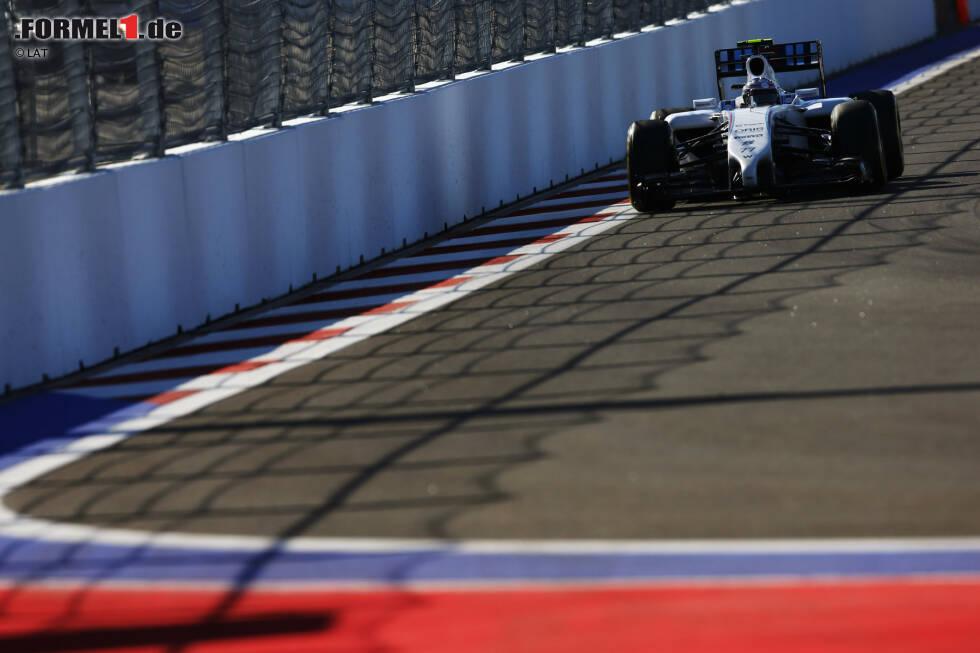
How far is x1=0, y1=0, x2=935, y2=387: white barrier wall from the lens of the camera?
32.8 feet

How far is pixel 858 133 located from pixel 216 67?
228 inches

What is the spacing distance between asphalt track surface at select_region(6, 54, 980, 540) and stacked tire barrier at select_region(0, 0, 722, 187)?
2.28 metres

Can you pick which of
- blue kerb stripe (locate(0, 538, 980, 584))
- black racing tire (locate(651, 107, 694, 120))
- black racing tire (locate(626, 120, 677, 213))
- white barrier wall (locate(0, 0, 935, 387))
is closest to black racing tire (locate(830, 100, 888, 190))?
black racing tire (locate(626, 120, 677, 213))

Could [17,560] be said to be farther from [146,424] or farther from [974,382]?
[974,382]

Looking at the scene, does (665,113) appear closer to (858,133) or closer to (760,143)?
(760,143)

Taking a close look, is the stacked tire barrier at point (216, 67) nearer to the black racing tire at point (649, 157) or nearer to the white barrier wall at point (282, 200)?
the white barrier wall at point (282, 200)

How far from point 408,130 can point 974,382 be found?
782 cm

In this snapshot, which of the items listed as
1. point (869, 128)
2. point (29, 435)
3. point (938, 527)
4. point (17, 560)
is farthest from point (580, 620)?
point (869, 128)

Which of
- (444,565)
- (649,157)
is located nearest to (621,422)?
(444,565)

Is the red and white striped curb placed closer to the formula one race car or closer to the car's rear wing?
the formula one race car

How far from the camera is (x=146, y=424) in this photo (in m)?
8.71

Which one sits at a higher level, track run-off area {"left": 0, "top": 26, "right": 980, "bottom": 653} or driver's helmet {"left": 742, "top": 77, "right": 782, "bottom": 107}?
driver's helmet {"left": 742, "top": 77, "right": 782, "bottom": 107}

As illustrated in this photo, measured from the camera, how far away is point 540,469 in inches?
277

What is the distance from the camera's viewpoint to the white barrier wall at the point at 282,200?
394 inches
